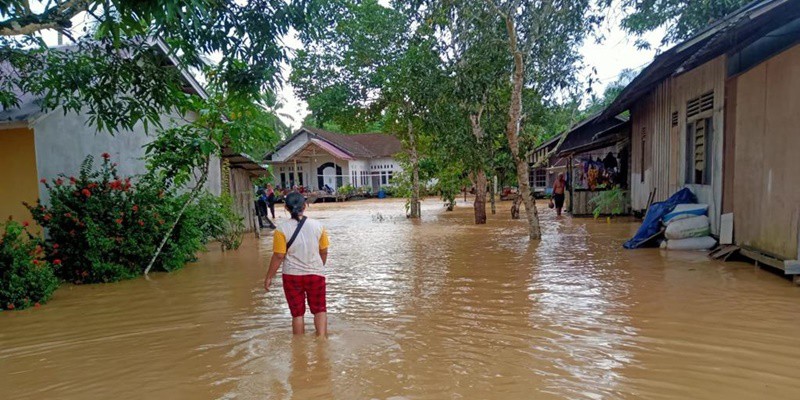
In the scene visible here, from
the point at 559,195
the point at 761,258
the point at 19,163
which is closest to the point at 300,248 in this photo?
the point at 761,258

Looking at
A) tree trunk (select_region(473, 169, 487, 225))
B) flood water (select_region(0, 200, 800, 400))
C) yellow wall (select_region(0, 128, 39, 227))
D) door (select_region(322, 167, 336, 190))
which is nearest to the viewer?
flood water (select_region(0, 200, 800, 400))

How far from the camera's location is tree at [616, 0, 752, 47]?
10.5 m

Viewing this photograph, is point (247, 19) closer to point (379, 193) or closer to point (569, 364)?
point (569, 364)

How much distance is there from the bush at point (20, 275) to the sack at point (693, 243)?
10351 millimetres

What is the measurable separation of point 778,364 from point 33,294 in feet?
27.8

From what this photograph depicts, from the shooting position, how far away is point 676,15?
1320 centimetres

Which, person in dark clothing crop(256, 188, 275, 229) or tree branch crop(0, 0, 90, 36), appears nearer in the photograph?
tree branch crop(0, 0, 90, 36)

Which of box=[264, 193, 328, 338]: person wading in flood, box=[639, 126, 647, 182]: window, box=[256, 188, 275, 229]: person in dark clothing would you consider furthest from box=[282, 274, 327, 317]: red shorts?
box=[256, 188, 275, 229]: person in dark clothing

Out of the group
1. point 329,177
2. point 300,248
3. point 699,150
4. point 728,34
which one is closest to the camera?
point 300,248

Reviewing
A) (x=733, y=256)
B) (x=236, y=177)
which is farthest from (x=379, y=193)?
(x=733, y=256)

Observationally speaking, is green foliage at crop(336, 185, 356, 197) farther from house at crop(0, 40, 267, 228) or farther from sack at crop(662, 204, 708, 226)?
sack at crop(662, 204, 708, 226)

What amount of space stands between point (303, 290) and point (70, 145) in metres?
6.99

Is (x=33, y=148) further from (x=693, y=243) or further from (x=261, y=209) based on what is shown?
(x=693, y=243)

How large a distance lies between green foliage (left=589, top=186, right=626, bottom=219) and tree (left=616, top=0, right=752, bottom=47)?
4834 millimetres
